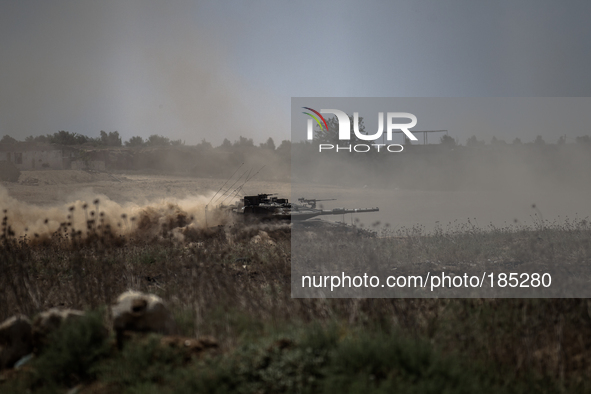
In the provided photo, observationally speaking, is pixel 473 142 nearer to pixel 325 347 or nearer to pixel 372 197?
pixel 372 197

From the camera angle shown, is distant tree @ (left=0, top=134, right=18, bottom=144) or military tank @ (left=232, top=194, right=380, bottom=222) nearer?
military tank @ (left=232, top=194, right=380, bottom=222)

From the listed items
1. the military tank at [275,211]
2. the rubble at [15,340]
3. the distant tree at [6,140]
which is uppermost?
the distant tree at [6,140]

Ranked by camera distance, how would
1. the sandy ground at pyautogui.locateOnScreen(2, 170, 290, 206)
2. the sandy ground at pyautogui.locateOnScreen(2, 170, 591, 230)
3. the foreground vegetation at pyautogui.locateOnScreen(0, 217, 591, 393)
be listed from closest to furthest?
the foreground vegetation at pyautogui.locateOnScreen(0, 217, 591, 393) → the sandy ground at pyautogui.locateOnScreen(2, 170, 591, 230) → the sandy ground at pyautogui.locateOnScreen(2, 170, 290, 206)

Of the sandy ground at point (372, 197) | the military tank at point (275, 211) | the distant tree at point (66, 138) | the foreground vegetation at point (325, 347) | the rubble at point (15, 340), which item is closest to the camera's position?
the foreground vegetation at point (325, 347)

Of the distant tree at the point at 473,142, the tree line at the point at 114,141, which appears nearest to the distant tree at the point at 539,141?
the distant tree at the point at 473,142

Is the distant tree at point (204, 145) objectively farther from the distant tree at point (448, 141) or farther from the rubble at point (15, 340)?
the rubble at point (15, 340)

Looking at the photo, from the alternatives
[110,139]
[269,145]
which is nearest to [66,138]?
[110,139]

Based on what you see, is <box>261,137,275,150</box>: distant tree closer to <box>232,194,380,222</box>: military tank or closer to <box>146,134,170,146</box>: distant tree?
<box>146,134,170,146</box>: distant tree

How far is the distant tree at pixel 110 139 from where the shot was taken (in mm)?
50062

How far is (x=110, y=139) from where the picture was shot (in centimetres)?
5134

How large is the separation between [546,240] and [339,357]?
12.6 meters

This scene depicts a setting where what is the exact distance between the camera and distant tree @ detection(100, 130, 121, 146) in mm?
50062

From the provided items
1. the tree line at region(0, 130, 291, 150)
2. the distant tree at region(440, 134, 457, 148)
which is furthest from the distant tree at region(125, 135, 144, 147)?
the distant tree at region(440, 134, 457, 148)

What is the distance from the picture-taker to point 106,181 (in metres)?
35.8
